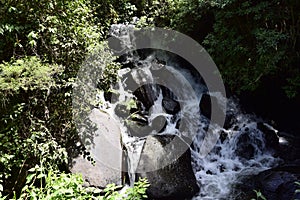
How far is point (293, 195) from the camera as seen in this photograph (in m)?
4.30

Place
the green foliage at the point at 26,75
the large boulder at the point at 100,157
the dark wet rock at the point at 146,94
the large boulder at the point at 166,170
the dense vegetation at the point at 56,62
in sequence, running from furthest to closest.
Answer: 1. the dark wet rock at the point at 146,94
2. the large boulder at the point at 166,170
3. the large boulder at the point at 100,157
4. the dense vegetation at the point at 56,62
5. the green foliage at the point at 26,75

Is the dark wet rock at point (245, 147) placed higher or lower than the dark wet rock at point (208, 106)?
lower

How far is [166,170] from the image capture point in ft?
15.4

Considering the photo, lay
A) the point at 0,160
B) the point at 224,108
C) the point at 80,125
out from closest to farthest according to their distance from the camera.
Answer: the point at 0,160 → the point at 80,125 → the point at 224,108

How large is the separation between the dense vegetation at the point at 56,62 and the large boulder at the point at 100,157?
0.26m

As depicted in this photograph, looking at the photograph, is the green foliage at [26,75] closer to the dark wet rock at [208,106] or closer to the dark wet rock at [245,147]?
the dark wet rock at [208,106]

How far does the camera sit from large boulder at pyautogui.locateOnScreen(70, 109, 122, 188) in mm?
4195

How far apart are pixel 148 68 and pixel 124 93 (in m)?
0.96

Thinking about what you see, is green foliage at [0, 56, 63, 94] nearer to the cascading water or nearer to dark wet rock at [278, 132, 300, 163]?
the cascading water

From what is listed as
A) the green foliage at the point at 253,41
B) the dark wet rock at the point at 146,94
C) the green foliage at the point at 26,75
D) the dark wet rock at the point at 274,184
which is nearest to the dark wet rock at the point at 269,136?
the dark wet rock at the point at 274,184

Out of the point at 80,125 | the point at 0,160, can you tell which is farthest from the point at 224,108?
the point at 0,160

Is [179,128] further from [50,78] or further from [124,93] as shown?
[50,78]

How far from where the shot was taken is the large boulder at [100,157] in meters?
4.20

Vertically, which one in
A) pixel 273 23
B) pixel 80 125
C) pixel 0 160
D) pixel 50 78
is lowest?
pixel 0 160
